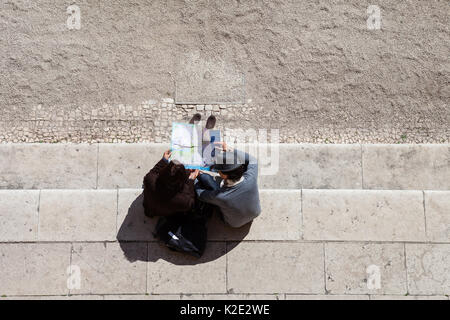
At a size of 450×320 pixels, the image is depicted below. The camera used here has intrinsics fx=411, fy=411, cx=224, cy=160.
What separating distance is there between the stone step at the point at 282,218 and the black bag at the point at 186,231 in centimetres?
19

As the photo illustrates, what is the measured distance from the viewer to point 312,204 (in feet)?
16.5

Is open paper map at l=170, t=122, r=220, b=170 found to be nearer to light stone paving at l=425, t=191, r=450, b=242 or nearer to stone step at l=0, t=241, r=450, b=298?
stone step at l=0, t=241, r=450, b=298

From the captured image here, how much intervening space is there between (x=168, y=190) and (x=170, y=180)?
0.38 ft

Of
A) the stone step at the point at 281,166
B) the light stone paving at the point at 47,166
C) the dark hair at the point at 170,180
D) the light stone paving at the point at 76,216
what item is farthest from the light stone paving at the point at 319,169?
the light stone paving at the point at 47,166

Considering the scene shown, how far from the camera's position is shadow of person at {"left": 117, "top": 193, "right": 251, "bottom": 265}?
4965 mm

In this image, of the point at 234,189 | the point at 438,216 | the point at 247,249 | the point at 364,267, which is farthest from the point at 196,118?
the point at 438,216

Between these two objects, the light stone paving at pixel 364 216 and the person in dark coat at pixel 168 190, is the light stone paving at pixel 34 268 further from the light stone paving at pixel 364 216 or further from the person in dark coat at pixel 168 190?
the light stone paving at pixel 364 216

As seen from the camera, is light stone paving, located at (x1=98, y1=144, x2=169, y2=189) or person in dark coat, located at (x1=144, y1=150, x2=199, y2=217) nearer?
person in dark coat, located at (x1=144, y1=150, x2=199, y2=217)

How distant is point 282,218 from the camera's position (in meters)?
5.01

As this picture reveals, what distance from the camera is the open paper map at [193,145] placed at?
5.14 m

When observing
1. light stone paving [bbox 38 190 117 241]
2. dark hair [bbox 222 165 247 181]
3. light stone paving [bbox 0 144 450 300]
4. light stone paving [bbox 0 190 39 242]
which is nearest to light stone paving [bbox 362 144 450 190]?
light stone paving [bbox 0 144 450 300]

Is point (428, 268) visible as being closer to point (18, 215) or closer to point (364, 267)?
point (364, 267)

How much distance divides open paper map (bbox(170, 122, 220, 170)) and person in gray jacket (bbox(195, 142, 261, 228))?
1.27 ft
